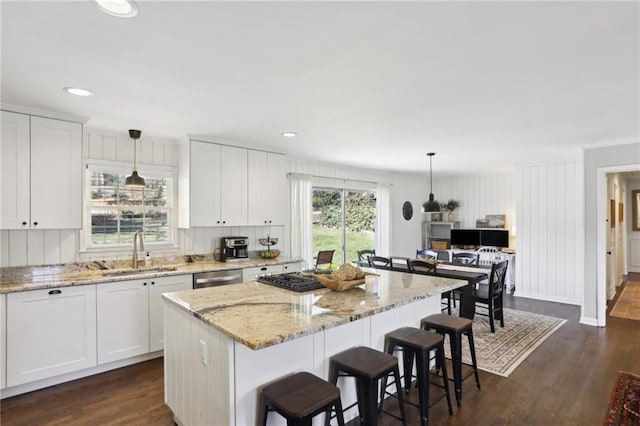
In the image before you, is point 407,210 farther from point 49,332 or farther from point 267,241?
point 49,332

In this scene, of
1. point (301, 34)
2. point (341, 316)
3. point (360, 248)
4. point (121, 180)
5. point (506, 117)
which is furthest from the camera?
point (360, 248)

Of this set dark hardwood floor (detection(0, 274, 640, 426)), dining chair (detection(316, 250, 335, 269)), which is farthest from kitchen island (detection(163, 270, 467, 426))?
dining chair (detection(316, 250, 335, 269))

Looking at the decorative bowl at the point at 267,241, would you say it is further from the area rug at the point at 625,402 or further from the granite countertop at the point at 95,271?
the area rug at the point at 625,402

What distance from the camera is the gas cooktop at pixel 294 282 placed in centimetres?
272

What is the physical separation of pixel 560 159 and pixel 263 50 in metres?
5.60

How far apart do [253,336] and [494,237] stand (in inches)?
268

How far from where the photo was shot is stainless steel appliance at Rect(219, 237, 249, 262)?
176 inches

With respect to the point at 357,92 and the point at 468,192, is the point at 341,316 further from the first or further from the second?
the point at 468,192

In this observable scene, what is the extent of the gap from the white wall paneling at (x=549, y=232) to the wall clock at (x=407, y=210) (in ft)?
7.39

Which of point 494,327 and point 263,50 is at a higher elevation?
point 263,50

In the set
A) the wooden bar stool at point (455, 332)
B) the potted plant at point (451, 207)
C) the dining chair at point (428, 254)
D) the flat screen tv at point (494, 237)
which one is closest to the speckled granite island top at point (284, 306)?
the wooden bar stool at point (455, 332)

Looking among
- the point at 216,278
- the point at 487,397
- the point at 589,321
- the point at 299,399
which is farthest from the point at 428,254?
the point at 299,399

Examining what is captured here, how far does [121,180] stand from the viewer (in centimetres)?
401

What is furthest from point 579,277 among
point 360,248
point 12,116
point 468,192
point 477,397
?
point 12,116
